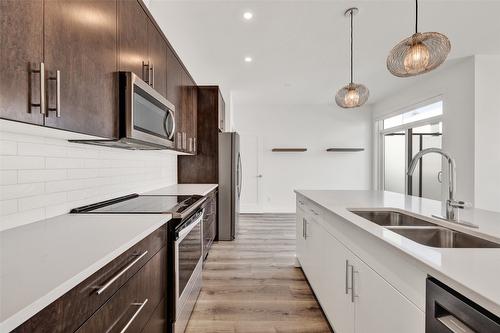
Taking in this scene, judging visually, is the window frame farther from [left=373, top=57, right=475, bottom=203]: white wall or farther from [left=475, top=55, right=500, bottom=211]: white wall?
[left=475, top=55, right=500, bottom=211]: white wall

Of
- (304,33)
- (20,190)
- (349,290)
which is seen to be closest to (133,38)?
(20,190)

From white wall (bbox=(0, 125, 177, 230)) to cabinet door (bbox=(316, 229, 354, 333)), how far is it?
1.68 metres

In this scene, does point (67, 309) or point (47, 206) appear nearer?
point (67, 309)

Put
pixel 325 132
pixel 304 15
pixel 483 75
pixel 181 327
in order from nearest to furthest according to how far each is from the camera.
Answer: pixel 181 327
pixel 304 15
pixel 483 75
pixel 325 132

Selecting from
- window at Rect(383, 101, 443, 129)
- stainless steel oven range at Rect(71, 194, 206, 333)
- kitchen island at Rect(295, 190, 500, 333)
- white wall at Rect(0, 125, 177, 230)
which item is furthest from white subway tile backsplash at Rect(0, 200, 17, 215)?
window at Rect(383, 101, 443, 129)

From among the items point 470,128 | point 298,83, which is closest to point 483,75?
point 470,128

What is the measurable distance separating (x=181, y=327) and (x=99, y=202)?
3.41ft

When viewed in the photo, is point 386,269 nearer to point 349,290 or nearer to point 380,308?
point 380,308

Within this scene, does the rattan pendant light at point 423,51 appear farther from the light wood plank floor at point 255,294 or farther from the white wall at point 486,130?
the white wall at point 486,130

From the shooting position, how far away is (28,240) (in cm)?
101

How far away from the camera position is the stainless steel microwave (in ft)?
4.91

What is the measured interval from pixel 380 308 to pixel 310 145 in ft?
19.0

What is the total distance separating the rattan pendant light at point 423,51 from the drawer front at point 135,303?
6.99 ft

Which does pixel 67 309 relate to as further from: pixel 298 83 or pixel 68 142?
pixel 298 83
